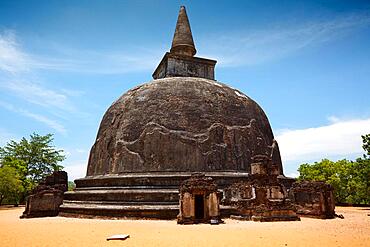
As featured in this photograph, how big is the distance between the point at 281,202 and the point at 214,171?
3197 millimetres

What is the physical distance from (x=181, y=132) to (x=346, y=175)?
18802mm

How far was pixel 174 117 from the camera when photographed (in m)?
14.3

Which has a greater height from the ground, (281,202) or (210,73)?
(210,73)

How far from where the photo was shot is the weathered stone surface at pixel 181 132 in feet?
44.4

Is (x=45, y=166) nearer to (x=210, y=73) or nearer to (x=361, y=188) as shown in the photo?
(x=210, y=73)

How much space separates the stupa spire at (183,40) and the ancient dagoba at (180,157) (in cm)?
487

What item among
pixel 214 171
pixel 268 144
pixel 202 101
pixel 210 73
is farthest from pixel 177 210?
pixel 210 73

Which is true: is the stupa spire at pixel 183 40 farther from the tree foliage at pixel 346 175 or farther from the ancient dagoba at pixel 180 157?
the tree foliage at pixel 346 175

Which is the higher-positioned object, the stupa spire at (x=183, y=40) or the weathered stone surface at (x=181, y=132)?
the stupa spire at (x=183, y=40)

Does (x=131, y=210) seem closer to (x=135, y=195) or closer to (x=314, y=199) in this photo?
(x=135, y=195)

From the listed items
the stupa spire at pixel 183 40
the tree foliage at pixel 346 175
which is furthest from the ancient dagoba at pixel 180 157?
the tree foliage at pixel 346 175

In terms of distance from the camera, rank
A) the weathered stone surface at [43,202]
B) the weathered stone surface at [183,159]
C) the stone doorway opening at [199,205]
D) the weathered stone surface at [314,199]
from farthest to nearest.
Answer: the weathered stone surface at [43,202], the weathered stone surface at [314,199], the weathered stone surface at [183,159], the stone doorway opening at [199,205]

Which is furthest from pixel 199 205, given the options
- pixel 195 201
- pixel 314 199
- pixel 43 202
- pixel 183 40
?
pixel 183 40

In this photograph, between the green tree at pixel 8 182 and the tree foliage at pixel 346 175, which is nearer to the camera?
the tree foliage at pixel 346 175
